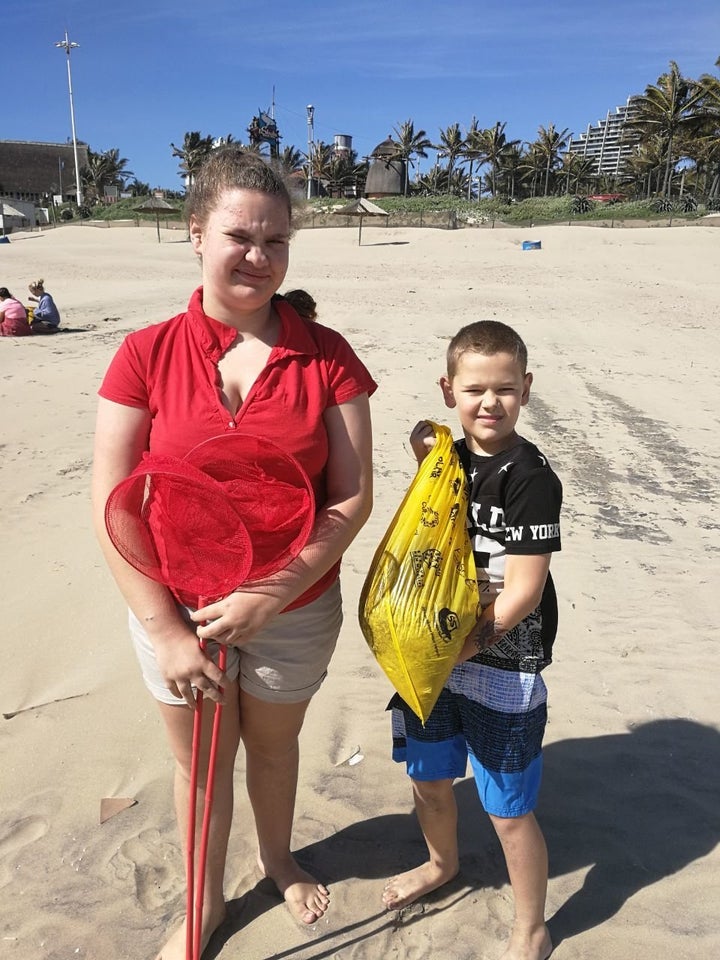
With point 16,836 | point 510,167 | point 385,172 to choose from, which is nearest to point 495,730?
point 16,836

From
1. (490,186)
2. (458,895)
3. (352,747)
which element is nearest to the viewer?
(458,895)

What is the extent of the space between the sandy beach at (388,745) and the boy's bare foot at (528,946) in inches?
4.0

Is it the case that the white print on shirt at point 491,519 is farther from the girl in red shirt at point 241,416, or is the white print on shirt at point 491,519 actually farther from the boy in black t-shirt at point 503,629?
the girl in red shirt at point 241,416

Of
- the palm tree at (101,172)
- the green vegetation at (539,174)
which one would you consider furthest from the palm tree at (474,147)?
the palm tree at (101,172)

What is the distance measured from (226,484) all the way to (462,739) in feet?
3.71

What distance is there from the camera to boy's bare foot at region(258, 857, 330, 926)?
7.69 ft

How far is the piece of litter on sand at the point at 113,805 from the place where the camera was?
2773mm

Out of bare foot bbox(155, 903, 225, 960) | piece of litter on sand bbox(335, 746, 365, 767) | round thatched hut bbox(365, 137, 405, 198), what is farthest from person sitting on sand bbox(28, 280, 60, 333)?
round thatched hut bbox(365, 137, 405, 198)

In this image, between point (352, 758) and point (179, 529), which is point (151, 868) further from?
point (179, 529)

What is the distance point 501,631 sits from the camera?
1882mm

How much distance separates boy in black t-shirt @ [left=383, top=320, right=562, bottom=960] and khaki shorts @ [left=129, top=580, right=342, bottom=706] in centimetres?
37

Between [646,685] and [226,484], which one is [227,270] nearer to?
[226,484]

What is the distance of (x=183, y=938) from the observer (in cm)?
221

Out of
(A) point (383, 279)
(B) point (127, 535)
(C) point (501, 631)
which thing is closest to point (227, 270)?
(B) point (127, 535)
